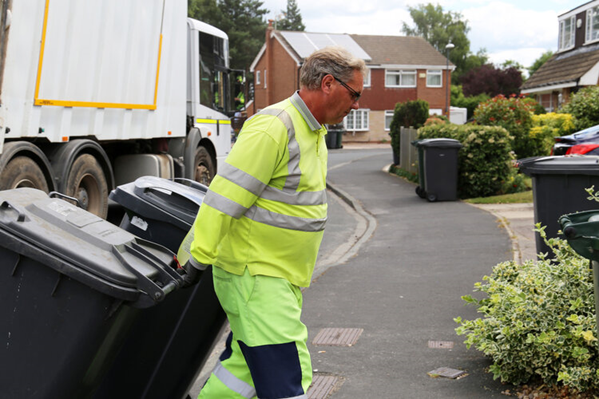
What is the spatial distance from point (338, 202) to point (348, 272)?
7.75 metres

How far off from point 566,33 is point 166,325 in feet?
117

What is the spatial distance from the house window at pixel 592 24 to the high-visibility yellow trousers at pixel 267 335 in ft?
106

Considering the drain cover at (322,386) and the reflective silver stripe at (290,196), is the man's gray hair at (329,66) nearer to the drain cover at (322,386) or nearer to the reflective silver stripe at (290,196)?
the reflective silver stripe at (290,196)

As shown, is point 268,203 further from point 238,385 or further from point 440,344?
point 440,344

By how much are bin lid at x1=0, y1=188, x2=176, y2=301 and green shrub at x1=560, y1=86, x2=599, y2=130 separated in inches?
679

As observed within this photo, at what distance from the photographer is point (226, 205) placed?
9.49 feet

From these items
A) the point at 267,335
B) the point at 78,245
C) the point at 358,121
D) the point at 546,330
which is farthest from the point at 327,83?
the point at 358,121

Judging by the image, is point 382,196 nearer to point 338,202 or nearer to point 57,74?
point 338,202

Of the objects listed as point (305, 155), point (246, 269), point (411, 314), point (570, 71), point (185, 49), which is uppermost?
point (570, 71)

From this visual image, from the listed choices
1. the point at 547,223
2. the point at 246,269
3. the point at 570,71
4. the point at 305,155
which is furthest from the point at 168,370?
the point at 570,71

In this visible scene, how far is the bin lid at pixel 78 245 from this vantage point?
2.57 meters

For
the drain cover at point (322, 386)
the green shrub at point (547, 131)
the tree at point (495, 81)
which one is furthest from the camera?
the tree at point (495, 81)

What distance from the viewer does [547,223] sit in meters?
5.70

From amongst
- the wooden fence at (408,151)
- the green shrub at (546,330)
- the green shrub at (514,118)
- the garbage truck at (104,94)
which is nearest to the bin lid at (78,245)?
the green shrub at (546,330)
